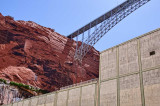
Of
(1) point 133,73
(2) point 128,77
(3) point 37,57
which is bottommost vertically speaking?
(2) point 128,77

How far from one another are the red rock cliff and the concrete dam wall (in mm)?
32563

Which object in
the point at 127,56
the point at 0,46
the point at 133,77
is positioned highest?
the point at 0,46

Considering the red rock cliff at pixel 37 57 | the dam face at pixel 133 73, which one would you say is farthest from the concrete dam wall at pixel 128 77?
the red rock cliff at pixel 37 57

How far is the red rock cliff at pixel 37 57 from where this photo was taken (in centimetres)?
5509

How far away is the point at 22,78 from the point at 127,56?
1513 inches

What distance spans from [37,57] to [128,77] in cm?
4428

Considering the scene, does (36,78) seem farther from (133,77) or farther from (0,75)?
(133,77)

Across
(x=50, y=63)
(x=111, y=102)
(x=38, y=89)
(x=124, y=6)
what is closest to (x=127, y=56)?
(x=111, y=102)

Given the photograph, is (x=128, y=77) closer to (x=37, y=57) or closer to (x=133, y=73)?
(x=133, y=73)

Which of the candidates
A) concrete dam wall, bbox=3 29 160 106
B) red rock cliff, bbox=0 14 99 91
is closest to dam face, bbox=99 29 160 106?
concrete dam wall, bbox=3 29 160 106

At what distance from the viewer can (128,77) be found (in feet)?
65.6

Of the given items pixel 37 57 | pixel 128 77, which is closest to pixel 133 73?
pixel 128 77

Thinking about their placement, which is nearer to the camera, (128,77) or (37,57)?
(128,77)

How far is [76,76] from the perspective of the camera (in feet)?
216
